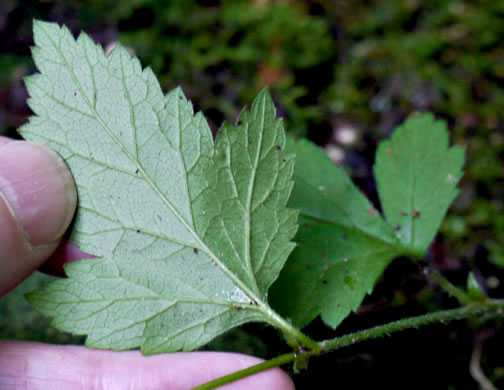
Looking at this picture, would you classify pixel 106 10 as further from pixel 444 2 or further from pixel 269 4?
pixel 444 2

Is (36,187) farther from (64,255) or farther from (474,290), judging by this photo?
(474,290)

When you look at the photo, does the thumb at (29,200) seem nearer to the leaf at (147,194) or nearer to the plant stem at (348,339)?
the leaf at (147,194)

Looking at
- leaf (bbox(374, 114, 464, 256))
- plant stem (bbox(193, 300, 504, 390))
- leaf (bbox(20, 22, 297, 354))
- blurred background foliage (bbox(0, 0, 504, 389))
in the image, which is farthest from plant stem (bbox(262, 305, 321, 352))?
blurred background foliage (bbox(0, 0, 504, 389))

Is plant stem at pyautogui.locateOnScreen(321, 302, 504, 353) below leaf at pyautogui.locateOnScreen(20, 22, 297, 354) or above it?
below

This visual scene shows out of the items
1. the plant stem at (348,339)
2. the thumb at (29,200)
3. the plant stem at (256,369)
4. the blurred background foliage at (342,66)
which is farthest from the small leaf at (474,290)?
the thumb at (29,200)

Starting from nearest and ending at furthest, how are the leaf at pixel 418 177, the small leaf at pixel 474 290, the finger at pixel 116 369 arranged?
the finger at pixel 116 369 → the small leaf at pixel 474 290 → the leaf at pixel 418 177

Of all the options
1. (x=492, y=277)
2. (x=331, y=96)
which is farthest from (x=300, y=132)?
(x=492, y=277)

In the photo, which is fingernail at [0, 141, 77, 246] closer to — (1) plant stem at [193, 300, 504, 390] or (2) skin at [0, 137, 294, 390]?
(2) skin at [0, 137, 294, 390]

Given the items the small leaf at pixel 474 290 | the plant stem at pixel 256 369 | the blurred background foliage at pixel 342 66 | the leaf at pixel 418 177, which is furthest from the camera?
the blurred background foliage at pixel 342 66

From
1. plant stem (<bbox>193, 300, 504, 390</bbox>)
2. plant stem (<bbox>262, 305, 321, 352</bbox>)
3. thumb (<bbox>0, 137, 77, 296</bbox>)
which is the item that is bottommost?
plant stem (<bbox>193, 300, 504, 390</bbox>)
